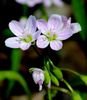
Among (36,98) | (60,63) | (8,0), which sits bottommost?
(36,98)

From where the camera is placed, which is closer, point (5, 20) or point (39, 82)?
point (39, 82)

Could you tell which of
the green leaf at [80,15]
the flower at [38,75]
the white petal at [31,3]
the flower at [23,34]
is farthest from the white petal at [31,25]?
the white petal at [31,3]

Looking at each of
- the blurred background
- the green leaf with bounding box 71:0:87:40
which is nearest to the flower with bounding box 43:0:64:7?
the blurred background

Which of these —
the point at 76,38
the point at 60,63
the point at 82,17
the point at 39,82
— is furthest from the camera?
the point at 76,38

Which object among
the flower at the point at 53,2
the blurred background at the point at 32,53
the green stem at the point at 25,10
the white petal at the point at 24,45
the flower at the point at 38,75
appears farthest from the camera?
the flower at the point at 53,2

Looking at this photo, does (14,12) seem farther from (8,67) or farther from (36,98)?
(36,98)

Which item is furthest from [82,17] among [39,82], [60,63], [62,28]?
[39,82]

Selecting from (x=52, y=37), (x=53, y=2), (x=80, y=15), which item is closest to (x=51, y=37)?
(x=52, y=37)

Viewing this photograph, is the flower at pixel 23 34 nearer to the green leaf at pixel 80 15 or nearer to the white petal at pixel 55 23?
the white petal at pixel 55 23

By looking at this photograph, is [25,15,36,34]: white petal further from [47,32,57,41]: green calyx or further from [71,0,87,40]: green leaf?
[71,0,87,40]: green leaf
